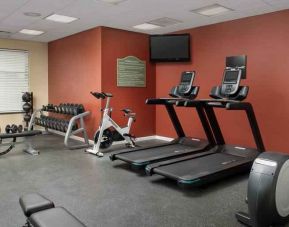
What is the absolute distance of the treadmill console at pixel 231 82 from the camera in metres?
4.43

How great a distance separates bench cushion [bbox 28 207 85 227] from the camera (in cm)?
159

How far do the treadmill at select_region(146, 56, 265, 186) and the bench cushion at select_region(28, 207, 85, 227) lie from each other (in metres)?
1.98

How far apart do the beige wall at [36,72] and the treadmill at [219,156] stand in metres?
5.04

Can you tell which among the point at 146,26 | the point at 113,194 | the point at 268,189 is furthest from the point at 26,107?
the point at 268,189

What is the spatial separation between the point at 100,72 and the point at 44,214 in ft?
15.3

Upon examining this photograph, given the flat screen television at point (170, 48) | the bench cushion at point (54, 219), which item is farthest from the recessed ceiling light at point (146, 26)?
the bench cushion at point (54, 219)

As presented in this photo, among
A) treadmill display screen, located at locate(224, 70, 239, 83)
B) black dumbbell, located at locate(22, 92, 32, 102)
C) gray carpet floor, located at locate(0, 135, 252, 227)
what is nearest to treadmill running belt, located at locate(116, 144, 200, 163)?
gray carpet floor, located at locate(0, 135, 252, 227)

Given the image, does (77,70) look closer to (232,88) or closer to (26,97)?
(26,97)

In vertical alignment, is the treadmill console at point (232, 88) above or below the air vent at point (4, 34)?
below

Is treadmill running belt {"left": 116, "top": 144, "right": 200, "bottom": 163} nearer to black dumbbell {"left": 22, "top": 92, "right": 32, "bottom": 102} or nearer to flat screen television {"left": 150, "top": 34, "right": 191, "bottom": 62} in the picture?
flat screen television {"left": 150, "top": 34, "right": 191, "bottom": 62}

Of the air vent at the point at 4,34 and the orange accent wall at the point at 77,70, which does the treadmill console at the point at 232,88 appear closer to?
the orange accent wall at the point at 77,70

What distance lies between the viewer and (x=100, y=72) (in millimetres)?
6133

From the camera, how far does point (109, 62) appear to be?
245 inches

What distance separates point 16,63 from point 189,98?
5099mm
